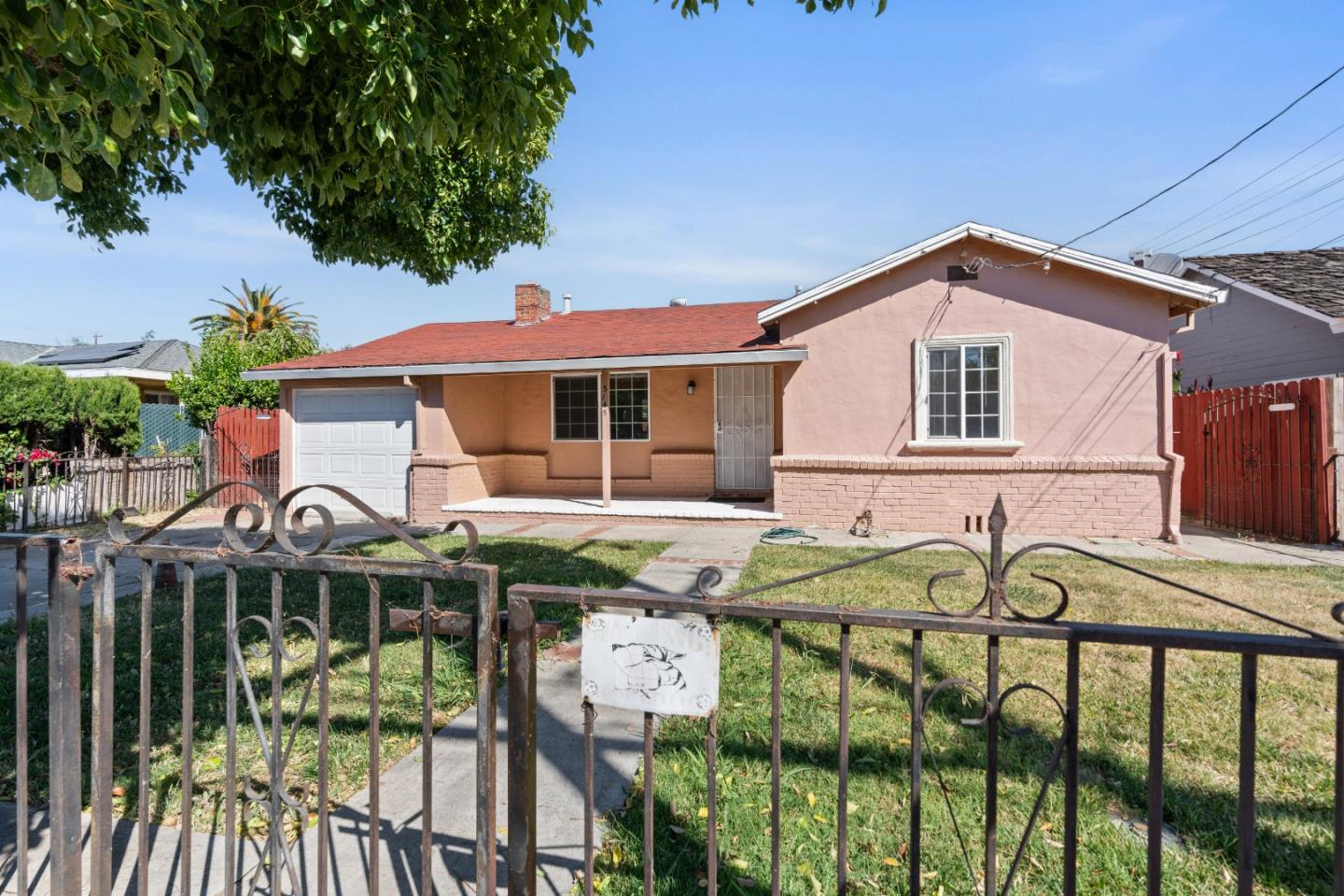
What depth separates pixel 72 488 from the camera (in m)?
12.0

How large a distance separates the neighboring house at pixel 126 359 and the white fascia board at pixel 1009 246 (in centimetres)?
2064

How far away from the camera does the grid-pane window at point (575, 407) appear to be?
15.0 meters

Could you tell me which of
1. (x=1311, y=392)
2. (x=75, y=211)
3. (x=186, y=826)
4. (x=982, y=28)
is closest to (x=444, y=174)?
(x=75, y=211)

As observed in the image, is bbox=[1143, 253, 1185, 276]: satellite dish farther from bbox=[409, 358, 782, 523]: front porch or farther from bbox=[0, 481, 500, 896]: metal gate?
bbox=[0, 481, 500, 896]: metal gate

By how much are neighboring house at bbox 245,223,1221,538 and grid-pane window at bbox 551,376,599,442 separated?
3.35 ft

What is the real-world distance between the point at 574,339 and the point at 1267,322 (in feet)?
43.6

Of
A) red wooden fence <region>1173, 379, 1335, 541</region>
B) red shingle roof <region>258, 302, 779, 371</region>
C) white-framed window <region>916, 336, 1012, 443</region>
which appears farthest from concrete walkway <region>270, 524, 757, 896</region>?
red wooden fence <region>1173, 379, 1335, 541</region>

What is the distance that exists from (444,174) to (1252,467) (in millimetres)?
11926

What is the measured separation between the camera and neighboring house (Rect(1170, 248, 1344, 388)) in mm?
12203

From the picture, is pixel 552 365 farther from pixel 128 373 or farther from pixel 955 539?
pixel 128 373

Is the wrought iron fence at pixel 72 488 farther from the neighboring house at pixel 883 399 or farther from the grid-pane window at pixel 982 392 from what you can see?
the grid-pane window at pixel 982 392

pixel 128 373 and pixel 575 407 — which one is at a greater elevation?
pixel 128 373

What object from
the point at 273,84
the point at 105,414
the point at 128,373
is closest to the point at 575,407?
the point at 273,84

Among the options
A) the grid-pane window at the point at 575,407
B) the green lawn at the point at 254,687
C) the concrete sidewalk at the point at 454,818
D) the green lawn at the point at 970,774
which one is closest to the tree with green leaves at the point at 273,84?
the concrete sidewalk at the point at 454,818
